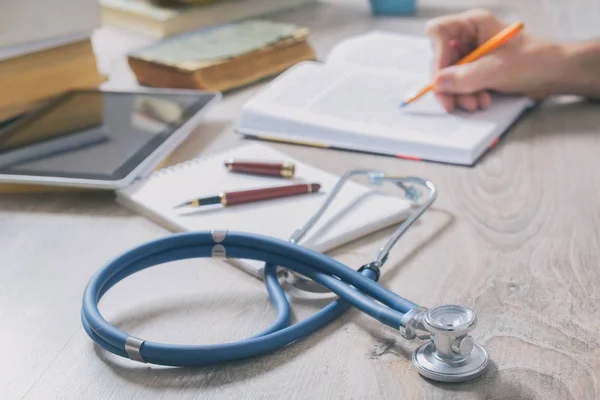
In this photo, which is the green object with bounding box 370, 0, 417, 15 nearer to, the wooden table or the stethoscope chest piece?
the wooden table

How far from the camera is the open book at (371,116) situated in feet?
2.77

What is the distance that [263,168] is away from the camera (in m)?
0.78

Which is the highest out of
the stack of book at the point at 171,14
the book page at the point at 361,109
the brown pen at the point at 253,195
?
the brown pen at the point at 253,195

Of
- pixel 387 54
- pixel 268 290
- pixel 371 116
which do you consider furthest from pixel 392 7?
pixel 268 290

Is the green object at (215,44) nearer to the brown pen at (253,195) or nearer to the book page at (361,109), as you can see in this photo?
the book page at (361,109)

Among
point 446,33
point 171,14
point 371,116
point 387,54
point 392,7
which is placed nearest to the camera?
point 371,116

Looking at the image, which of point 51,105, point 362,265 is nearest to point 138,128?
point 51,105

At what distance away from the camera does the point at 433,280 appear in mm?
598

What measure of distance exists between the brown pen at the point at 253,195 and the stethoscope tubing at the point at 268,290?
11 cm

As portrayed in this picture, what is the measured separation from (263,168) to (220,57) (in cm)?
35

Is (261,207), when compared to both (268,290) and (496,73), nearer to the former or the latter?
(268,290)

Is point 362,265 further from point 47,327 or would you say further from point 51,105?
point 51,105

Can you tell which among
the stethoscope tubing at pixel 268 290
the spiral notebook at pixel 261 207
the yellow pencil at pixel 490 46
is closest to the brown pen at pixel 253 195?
the spiral notebook at pixel 261 207

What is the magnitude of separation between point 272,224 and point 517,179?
27 cm
